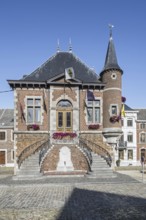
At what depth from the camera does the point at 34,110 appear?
20547 mm

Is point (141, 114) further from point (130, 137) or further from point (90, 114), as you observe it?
point (90, 114)

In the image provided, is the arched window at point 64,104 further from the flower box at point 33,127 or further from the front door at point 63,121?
the flower box at point 33,127

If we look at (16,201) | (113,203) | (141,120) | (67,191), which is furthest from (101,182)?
(141,120)

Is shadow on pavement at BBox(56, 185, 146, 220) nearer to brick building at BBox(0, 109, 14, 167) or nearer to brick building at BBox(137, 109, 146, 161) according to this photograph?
brick building at BBox(0, 109, 14, 167)

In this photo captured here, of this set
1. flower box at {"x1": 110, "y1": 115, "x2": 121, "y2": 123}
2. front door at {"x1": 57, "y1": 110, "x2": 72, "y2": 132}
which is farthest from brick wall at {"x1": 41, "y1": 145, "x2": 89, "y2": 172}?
flower box at {"x1": 110, "y1": 115, "x2": 121, "y2": 123}

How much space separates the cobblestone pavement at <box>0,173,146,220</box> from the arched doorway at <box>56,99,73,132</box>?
595 cm

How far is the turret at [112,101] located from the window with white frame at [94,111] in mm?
588

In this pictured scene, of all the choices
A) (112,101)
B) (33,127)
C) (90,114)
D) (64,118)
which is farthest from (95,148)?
(33,127)

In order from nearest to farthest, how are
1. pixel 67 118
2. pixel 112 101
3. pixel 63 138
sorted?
pixel 63 138
pixel 67 118
pixel 112 101

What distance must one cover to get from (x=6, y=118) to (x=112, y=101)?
19.6 m

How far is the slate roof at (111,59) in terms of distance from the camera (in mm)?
21453

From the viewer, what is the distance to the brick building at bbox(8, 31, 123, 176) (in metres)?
19.5

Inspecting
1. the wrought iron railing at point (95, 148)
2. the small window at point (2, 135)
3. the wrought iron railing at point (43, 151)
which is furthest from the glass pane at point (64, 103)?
the small window at point (2, 135)

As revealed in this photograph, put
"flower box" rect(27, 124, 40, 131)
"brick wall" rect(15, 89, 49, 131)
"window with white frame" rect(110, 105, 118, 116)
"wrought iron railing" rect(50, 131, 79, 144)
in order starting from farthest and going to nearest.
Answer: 1. "window with white frame" rect(110, 105, 118, 116)
2. "brick wall" rect(15, 89, 49, 131)
3. "flower box" rect(27, 124, 40, 131)
4. "wrought iron railing" rect(50, 131, 79, 144)
